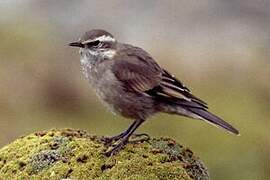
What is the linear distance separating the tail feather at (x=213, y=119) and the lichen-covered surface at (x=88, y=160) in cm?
51

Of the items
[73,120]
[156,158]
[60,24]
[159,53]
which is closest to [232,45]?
[159,53]

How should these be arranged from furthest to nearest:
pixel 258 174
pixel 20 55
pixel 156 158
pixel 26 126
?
1. pixel 20 55
2. pixel 26 126
3. pixel 258 174
4. pixel 156 158

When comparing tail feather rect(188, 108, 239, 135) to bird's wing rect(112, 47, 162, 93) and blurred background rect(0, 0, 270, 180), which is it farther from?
blurred background rect(0, 0, 270, 180)

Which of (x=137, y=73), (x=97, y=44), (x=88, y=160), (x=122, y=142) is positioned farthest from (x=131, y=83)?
(x=88, y=160)

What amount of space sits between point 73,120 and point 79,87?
49.6 inches

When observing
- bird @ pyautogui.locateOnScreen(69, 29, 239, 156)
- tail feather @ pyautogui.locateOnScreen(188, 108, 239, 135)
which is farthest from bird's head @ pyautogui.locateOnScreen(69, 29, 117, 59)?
tail feather @ pyautogui.locateOnScreen(188, 108, 239, 135)

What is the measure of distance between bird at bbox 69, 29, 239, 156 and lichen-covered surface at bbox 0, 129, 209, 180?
0.59 meters

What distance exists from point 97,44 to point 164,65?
9.24 metres

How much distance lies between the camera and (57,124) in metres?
16.7

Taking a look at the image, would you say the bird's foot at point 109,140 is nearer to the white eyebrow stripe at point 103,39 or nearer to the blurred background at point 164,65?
the white eyebrow stripe at point 103,39

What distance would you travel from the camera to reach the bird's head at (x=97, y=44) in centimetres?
1002

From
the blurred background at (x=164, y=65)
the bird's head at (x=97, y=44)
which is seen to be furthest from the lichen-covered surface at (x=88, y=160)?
the blurred background at (x=164, y=65)

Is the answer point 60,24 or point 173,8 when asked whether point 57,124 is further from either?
point 173,8

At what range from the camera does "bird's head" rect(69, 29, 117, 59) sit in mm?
10016
